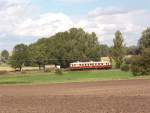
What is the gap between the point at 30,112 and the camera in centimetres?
2298

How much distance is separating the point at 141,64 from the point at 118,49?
82404 mm

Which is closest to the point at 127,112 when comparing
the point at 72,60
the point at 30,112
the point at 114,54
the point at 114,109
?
the point at 114,109

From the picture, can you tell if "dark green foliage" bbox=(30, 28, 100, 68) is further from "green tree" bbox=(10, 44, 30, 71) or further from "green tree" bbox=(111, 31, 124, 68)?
→ "green tree" bbox=(111, 31, 124, 68)

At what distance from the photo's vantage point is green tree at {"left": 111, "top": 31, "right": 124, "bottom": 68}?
16490 centimetres

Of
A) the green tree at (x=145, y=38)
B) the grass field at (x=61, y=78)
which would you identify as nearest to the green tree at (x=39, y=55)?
the green tree at (x=145, y=38)

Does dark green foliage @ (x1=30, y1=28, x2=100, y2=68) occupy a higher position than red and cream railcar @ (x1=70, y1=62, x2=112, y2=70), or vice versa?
dark green foliage @ (x1=30, y1=28, x2=100, y2=68)

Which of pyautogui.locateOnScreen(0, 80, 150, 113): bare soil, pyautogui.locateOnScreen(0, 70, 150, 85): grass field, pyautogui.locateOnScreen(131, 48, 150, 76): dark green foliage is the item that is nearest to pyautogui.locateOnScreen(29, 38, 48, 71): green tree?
pyautogui.locateOnScreen(0, 70, 150, 85): grass field

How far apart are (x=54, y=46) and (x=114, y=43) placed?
97.1 feet

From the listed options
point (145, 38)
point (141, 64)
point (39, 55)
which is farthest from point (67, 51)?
point (141, 64)

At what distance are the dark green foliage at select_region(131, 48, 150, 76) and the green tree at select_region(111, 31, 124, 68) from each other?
75.4 meters

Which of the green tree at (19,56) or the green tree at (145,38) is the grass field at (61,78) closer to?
the green tree at (145,38)

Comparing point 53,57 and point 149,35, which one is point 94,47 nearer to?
point 53,57

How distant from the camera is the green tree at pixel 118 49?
165 meters

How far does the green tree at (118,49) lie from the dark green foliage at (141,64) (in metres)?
75.4
